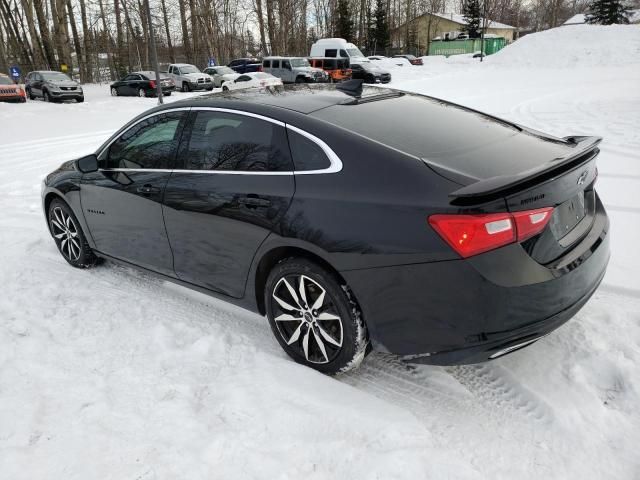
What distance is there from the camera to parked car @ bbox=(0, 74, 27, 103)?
73.6 feet

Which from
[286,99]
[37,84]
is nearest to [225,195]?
[286,99]

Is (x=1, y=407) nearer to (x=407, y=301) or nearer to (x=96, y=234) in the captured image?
(x=96, y=234)

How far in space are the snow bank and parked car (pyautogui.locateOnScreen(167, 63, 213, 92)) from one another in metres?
19.4

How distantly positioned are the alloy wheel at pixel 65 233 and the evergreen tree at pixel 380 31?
59.0 m

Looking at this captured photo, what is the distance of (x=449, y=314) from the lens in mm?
2359

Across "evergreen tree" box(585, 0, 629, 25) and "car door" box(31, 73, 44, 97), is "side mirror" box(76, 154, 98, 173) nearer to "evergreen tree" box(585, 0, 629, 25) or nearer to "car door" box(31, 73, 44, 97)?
"car door" box(31, 73, 44, 97)

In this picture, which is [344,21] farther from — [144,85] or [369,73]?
[144,85]

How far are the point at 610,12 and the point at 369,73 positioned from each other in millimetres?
32536

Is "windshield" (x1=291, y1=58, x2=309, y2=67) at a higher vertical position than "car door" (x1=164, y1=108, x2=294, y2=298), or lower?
higher

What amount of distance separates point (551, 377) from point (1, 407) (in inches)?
121

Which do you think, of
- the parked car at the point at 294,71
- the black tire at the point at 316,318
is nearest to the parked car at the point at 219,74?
the parked car at the point at 294,71

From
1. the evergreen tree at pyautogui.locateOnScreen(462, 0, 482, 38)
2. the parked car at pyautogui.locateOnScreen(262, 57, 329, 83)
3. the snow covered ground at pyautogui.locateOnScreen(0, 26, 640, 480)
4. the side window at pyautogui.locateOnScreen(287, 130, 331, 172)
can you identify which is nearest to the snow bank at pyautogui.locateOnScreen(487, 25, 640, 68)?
the parked car at pyautogui.locateOnScreen(262, 57, 329, 83)

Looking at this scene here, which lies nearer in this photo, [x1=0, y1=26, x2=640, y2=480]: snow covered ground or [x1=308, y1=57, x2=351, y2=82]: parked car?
[x1=0, y1=26, x2=640, y2=480]: snow covered ground

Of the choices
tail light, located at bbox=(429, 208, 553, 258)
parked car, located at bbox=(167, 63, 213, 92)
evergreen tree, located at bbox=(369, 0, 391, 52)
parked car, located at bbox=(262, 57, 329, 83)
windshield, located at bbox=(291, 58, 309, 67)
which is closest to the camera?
tail light, located at bbox=(429, 208, 553, 258)
